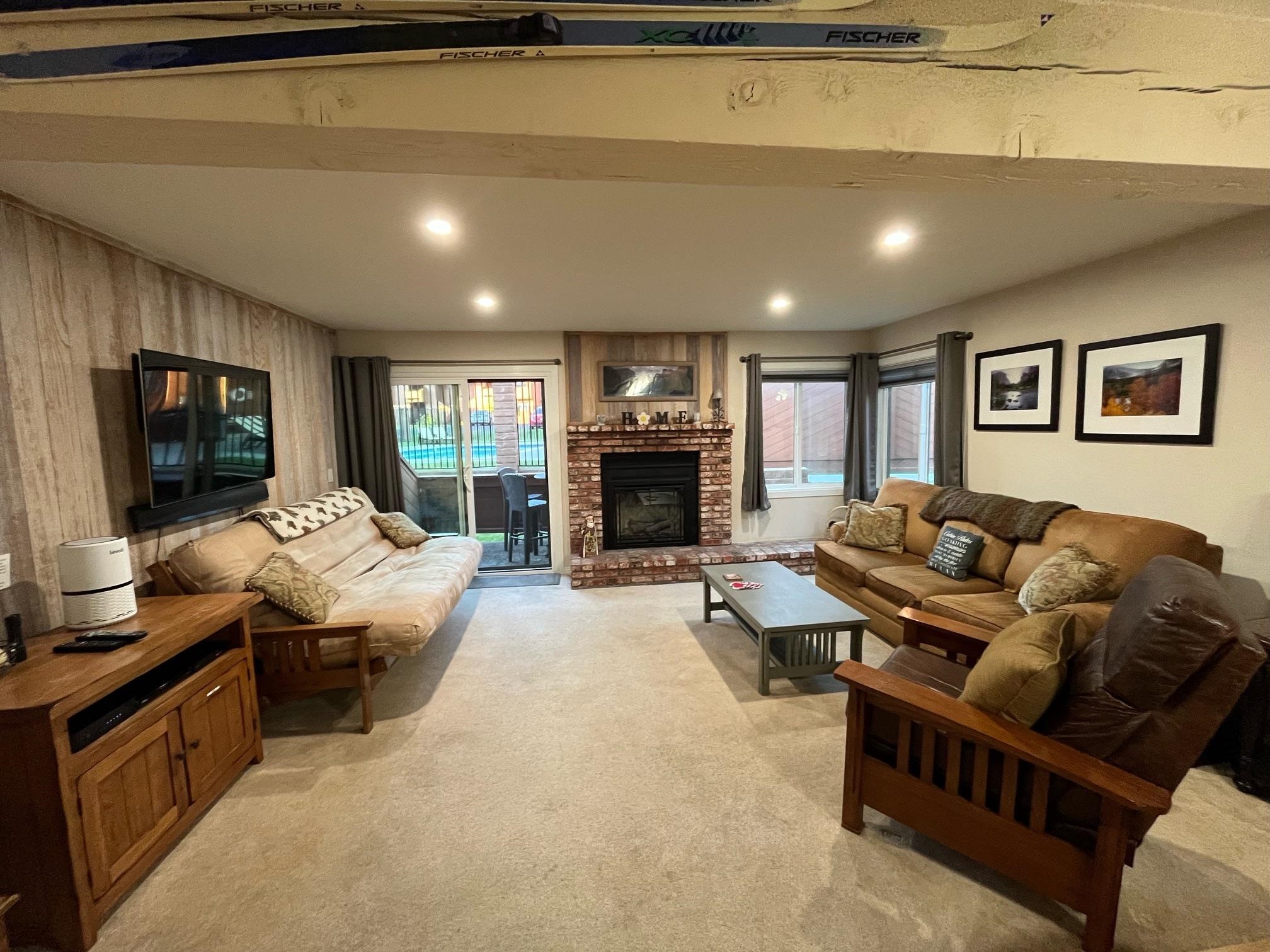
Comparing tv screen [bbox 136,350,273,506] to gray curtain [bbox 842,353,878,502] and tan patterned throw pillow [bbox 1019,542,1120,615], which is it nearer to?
tan patterned throw pillow [bbox 1019,542,1120,615]

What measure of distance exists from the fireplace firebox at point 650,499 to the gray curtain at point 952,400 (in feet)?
6.94

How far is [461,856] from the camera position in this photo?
163cm

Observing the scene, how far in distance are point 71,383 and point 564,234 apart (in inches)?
83.6

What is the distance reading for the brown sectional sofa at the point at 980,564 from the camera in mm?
2301

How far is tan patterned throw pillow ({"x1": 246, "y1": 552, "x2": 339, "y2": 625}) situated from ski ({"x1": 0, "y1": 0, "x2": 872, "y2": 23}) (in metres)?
2.11

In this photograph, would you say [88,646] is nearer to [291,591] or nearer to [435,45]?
[291,591]

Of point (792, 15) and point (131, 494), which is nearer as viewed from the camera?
point (792, 15)

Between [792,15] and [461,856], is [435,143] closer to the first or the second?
[792,15]

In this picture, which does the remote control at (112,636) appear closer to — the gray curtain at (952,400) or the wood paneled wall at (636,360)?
the wood paneled wall at (636,360)

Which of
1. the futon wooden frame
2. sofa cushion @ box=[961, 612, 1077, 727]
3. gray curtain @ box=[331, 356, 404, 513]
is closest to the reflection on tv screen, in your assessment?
the futon wooden frame

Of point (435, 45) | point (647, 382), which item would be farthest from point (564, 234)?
point (647, 382)

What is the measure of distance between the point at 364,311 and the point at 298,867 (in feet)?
11.2

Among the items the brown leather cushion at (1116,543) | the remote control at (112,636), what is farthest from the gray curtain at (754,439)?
the remote control at (112,636)

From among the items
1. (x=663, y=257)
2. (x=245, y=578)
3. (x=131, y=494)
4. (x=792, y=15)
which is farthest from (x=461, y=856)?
(x=663, y=257)
